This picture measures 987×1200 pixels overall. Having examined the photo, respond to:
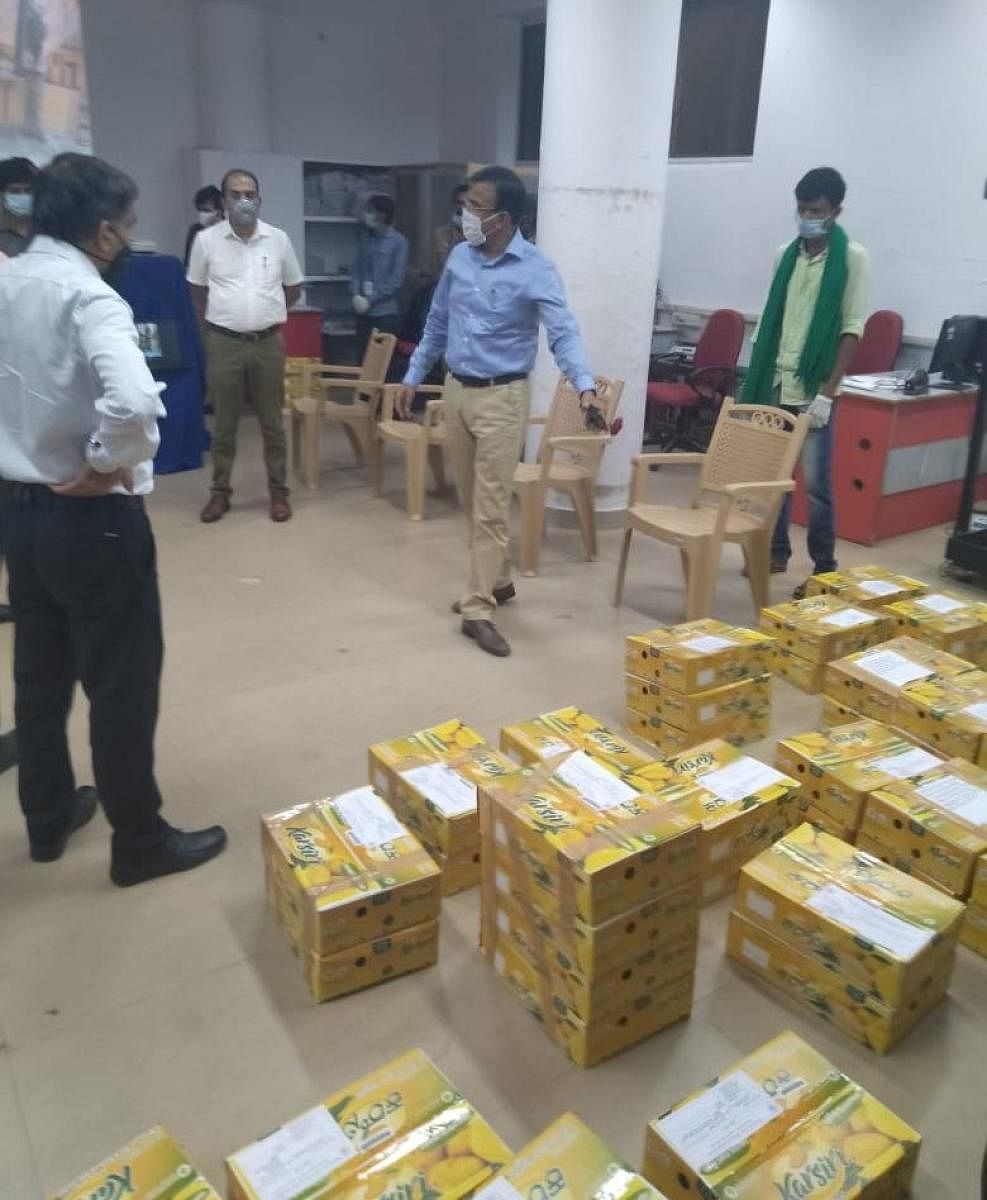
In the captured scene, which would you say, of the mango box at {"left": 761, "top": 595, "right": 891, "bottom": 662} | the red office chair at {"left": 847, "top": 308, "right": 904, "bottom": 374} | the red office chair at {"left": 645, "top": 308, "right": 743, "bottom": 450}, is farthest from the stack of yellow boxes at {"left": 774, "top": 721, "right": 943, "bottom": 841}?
the red office chair at {"left": 645, "top": 308, "right": 743, "bottom": 450}

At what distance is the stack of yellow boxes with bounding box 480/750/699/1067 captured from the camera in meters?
1.74

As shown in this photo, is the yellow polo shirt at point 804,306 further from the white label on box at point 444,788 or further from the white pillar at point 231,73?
the white pillar at point 231,73

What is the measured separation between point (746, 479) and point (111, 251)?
266 cm

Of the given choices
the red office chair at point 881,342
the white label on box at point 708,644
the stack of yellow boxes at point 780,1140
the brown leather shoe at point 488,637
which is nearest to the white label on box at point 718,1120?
the stack of yellow boxes at point 780,1140

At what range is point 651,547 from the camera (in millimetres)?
4938

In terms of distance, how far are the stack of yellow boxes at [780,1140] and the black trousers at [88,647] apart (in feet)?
4.25

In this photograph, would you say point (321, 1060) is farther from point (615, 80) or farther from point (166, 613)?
point (615, 80)

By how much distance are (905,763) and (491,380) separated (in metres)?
1.87

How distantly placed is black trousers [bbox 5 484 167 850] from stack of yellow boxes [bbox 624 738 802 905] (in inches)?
43.2

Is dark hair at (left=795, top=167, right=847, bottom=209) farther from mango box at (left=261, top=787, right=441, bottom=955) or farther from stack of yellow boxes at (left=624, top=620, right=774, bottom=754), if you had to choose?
mango box at (left=261, top=787, right=441, bottom=955)

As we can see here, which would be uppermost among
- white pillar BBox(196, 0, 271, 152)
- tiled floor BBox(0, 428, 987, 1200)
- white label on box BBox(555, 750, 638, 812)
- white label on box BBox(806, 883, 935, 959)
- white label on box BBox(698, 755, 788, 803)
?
white pillar BBox(196, 0, 271, 152)

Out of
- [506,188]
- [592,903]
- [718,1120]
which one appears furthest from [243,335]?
[718,1120]

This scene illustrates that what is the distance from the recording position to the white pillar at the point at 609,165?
4.41 m

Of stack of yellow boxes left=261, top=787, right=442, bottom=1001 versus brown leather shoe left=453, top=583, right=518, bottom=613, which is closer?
stack of yellow boxes left=261, top=787, right=442, bottom=1001
